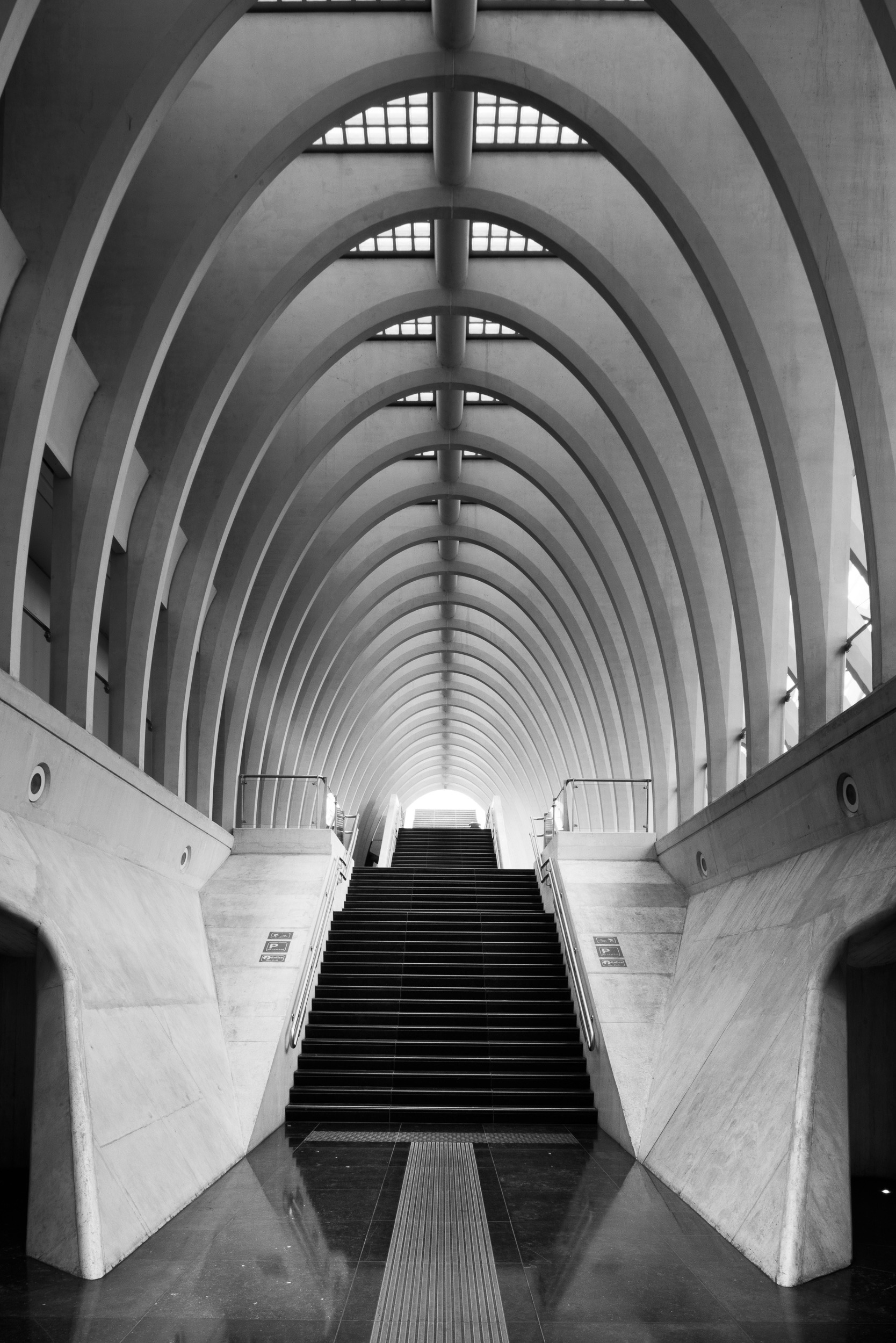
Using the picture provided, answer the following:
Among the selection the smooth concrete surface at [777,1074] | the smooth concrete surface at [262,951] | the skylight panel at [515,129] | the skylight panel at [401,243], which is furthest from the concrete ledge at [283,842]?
the skylight panel at [515,129]

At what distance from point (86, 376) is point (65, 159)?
7.99ft

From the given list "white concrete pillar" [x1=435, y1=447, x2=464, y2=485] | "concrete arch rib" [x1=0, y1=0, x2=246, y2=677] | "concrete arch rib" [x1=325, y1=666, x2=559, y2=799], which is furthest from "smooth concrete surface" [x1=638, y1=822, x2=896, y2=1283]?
"concrete arch rib" [x1=325, y1=666, x2=559, y2=799]

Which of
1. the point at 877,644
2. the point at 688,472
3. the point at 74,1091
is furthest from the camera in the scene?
the point at 688,472

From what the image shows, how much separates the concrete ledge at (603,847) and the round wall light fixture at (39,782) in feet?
33.1

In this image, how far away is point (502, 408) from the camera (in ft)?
78.1

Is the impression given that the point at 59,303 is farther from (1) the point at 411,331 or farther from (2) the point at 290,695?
(2) the point at 290,695

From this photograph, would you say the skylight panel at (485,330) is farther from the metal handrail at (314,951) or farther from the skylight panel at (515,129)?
the metal handrail at (314,951)

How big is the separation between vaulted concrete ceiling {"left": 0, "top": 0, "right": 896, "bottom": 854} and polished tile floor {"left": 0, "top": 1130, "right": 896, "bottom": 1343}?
4.51 metres

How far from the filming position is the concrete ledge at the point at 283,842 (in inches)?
732

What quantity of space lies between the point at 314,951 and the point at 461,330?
10948 millimetres

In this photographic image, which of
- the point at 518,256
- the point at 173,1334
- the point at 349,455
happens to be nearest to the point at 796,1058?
the point at 173,1334

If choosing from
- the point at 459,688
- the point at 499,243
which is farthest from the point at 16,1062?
the point at 459,688

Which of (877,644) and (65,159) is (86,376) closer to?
(65,159)

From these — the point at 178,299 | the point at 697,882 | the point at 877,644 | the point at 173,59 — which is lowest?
the point at 697,882
